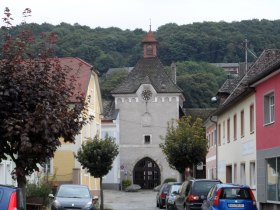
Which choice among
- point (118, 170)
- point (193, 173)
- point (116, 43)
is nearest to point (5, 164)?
point (193, 173)

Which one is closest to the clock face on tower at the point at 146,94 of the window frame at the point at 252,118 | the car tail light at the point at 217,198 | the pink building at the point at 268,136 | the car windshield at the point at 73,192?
the window frame at the point at 252,118

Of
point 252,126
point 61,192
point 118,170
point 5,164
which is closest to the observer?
point 61,192

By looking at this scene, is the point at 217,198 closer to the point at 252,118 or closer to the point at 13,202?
the point at 252,118

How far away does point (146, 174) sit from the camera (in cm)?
8425

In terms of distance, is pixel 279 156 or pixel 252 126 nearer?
pixel 279 156

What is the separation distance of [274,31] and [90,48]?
29311 millimetres

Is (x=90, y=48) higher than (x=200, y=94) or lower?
higher

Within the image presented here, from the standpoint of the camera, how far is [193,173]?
211ft

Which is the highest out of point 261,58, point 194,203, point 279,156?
point 261,58

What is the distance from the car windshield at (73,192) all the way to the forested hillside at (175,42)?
7924 centimetres

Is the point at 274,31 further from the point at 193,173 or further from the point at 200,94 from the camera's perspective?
the point at 193,173

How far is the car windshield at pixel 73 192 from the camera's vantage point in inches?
1141

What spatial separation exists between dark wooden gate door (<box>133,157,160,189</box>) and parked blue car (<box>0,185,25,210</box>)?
7006 cm

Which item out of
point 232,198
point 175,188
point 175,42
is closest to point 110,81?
point 175,42
